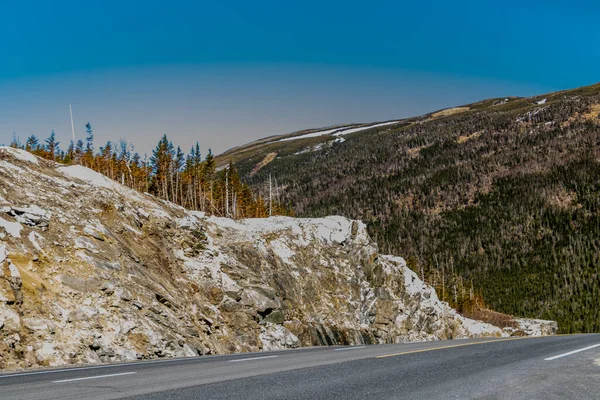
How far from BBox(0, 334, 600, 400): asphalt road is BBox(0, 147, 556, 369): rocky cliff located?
8.48m

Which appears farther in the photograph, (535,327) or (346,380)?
(535,327)

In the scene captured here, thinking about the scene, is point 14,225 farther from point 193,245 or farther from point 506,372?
point 506,372

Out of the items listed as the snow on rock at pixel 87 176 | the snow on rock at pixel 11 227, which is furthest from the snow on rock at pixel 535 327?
the snow on rock at pixel 11 227

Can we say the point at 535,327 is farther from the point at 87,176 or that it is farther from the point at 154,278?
the point at 87,176

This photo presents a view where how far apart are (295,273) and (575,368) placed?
105ft

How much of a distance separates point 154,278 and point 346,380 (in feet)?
64.7

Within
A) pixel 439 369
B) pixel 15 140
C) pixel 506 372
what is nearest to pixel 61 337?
pixel 439 369

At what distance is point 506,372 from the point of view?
988 centimetres

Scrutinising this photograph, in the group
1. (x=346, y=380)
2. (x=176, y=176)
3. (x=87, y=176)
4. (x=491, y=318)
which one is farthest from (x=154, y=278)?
(x=491, y=318)

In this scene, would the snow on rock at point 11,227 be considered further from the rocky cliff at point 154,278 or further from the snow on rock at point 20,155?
the snow on rock at point 20,155

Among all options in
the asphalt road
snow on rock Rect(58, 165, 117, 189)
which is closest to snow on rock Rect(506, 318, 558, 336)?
snow on rock Rect(58, 165, 117, 189)

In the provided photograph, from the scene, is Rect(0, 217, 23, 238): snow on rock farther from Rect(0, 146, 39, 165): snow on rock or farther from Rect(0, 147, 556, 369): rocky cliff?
Rect(0, 146, 39, 165): snow on rock

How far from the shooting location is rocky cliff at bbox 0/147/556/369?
19500 mm

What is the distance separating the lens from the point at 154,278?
26625 mm
